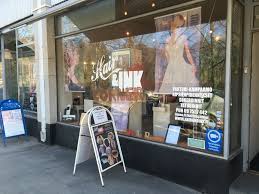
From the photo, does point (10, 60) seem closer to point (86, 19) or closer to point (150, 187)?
point (86, 19)

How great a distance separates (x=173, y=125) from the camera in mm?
4715

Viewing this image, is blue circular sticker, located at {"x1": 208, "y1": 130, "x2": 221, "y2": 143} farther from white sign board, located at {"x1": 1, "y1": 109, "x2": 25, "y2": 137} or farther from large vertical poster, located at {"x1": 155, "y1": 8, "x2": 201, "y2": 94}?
white sign board, located at {"x1": 1, "y1": 109, "x2": 25, "y2": 137}

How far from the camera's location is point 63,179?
179 inches

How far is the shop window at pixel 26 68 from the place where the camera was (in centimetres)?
786

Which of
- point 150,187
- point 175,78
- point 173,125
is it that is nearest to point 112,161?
→ point 150,187

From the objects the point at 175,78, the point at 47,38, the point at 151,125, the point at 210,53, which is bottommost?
the point at 151,125

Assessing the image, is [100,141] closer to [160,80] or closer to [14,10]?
[160,80]

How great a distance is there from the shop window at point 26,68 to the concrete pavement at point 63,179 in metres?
2.52

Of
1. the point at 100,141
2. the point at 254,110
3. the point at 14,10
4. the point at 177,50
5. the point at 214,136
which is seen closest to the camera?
the point at 214,136

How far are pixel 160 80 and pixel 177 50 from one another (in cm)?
61

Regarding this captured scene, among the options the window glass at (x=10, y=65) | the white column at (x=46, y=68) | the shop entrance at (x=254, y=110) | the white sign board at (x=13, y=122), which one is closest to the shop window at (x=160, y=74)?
the white column at (x=46, y=68)

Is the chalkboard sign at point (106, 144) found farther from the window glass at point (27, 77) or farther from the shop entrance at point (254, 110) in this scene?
the window glass at point (27, 77)

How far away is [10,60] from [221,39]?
7782 millimetres

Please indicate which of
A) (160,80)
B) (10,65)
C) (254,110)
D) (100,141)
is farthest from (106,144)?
(10,65)
